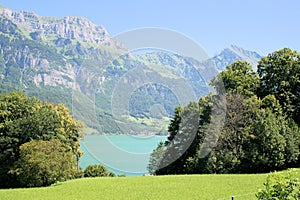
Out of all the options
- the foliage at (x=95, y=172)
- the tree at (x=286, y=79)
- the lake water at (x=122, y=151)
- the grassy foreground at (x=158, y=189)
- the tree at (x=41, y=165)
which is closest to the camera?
the grassy foreground at (x=158, y=189)

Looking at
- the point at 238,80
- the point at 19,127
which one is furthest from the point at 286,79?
the point at 19,127

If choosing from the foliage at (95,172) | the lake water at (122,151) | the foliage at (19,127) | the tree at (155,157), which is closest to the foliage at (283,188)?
the lake water at (122,151)

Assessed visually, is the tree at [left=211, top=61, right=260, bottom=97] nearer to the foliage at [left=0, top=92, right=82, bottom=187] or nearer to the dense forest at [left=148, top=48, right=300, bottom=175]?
the dense forest at [left=148, top=48, right=300, bottom=175]

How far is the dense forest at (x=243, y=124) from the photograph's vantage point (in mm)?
31297

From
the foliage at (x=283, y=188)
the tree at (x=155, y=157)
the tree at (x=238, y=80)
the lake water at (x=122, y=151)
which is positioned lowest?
the tree at (x=155, y=157)

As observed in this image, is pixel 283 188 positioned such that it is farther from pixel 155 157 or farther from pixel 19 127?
pixel 155 157

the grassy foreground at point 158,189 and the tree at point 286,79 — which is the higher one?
the tree at point 286,79

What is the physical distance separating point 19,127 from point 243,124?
69.3ft

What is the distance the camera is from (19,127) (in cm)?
3306

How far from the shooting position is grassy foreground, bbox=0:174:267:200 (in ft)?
65.3

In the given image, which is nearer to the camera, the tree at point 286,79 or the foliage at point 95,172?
the tree at point 286,79

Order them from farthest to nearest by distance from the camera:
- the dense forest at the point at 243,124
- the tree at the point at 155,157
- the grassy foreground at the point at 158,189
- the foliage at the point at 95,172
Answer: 1. the foliage at the point at 95,172
2. the tree at the point at 155,157
3. the dense forest at the point at 243,124
4. the grassy foreground at the point at 158,189

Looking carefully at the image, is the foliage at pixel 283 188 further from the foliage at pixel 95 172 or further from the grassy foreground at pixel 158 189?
the foliage at pixel 95 172

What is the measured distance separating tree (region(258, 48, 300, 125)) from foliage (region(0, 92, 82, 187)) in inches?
884
